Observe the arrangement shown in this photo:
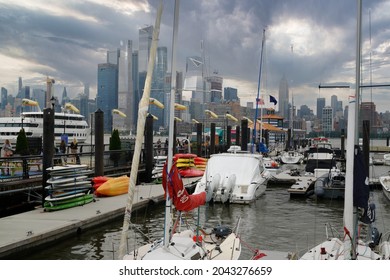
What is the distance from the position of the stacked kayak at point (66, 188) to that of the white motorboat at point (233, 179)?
5342 mm

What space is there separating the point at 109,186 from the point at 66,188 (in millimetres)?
3195

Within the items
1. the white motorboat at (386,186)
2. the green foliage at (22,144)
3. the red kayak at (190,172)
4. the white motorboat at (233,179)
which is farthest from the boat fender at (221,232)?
the green foliage at (22,144)

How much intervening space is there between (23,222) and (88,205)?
11.4 ft

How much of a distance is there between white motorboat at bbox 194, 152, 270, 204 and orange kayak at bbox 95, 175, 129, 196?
3.37 m

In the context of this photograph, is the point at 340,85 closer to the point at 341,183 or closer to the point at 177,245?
the point at 177,245

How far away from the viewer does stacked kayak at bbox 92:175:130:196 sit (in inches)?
704

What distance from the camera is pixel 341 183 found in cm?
2162

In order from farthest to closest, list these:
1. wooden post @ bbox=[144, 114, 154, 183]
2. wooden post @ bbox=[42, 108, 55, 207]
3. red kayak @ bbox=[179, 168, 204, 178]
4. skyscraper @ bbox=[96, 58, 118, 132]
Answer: red kayak @ bbox=[179, 168, 204, 178]
wooden post @ bbox=[144, 114, 154, 183]
wooden post @ bbox=[42, 108, 55, 207]
skyscraper @ bbox=[96, 58, 118, 132]

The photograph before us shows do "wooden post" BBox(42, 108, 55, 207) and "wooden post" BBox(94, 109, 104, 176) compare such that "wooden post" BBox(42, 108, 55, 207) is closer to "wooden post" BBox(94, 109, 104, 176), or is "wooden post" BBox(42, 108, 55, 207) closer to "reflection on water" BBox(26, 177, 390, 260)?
"reflection on water" BBox(26, 177, 390, 260)

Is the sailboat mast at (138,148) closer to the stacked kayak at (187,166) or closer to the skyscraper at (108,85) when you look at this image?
the skyscraper at (108,85)

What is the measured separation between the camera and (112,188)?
18109 millimetres

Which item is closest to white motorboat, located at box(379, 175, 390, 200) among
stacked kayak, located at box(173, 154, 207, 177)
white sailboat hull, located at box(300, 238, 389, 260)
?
stacked kayak, located at box(173, 154, 207, 177)

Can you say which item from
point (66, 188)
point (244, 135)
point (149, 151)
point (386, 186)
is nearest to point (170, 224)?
point (66, 188)

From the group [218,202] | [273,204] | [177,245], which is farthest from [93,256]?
[273,204]
